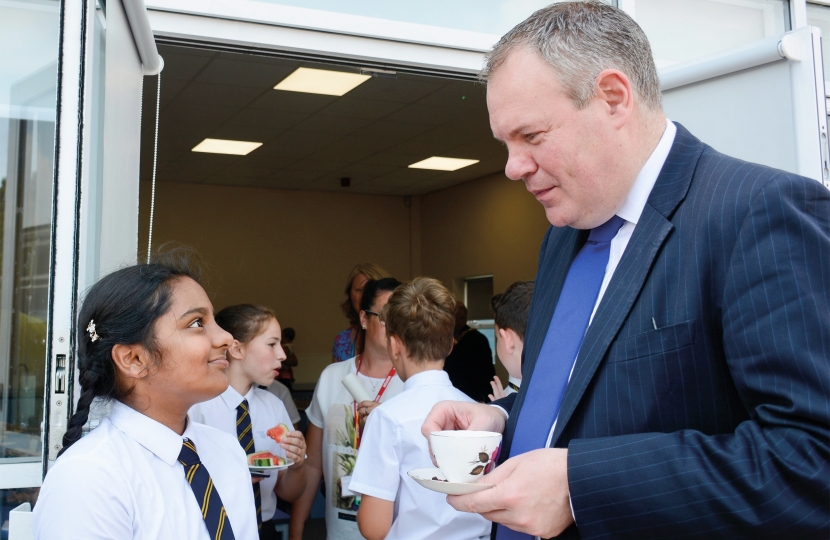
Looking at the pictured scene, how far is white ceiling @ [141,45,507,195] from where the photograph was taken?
6188 mm

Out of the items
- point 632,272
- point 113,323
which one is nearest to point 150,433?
point 113,323

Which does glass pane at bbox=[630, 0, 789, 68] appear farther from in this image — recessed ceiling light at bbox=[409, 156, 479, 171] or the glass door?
recessed ceiling light at bbox=[409, 156, 479, 171]

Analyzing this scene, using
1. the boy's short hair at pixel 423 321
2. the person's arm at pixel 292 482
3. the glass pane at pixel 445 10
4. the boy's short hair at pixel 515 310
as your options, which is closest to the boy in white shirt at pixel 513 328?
the boy's short hair at pixel 515 310

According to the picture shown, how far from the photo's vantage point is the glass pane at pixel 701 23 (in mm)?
3156

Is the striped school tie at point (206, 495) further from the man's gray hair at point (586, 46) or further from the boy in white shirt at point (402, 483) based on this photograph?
the man's gray hair at point (586, 46)

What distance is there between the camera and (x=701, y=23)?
10.7 feet

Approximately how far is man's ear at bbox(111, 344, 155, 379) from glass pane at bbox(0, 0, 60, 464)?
0.50 m

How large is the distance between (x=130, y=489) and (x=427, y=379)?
1.09m

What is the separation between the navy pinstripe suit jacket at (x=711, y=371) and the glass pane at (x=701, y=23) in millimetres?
2355

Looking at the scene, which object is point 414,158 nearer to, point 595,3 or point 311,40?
point 311,40

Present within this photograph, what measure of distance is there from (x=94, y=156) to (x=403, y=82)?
190 inches

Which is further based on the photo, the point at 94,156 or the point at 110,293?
the point at 94,156

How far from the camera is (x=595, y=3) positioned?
115cm

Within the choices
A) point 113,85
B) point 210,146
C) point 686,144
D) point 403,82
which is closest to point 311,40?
point 113,85
